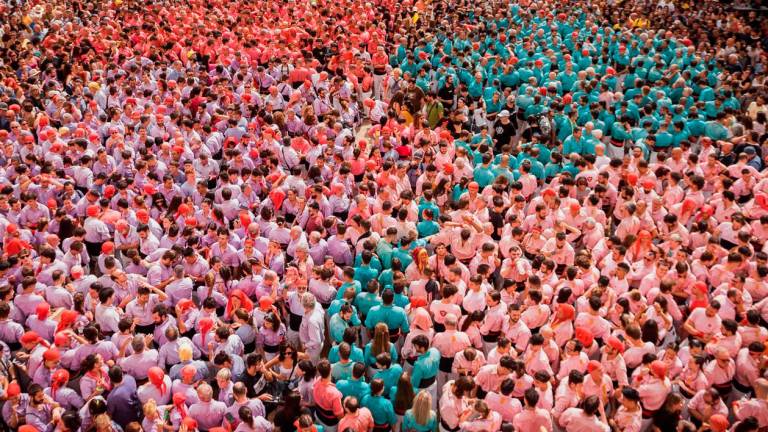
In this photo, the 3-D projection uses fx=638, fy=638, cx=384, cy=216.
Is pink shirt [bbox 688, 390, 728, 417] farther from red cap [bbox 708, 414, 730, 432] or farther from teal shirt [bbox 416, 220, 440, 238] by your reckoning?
teal shirt [bbox 416, 220, 440, 238]

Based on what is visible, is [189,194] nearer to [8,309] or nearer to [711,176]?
[8,309]

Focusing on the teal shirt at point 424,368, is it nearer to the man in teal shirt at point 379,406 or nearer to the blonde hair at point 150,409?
the man in teal shirt at point 379,406

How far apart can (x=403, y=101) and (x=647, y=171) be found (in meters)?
5.21

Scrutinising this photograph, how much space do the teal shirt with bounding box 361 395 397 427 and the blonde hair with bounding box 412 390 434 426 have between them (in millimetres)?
311

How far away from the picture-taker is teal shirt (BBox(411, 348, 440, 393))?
7039 mm

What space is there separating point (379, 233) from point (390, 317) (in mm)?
2252

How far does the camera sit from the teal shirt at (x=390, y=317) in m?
7.80

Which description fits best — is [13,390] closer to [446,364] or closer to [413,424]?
[413,424]

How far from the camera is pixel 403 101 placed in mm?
13703

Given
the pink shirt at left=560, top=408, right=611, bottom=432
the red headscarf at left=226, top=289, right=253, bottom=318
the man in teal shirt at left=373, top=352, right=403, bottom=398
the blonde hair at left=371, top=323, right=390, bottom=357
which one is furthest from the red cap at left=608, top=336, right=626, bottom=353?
the red headscarf at left=226, top=289, right=253, bottom=318

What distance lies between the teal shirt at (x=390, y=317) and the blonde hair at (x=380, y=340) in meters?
0.52

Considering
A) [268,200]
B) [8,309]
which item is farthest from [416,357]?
[8,309]

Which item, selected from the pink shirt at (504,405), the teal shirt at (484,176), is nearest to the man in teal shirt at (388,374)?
the pink shirt at (504,405)

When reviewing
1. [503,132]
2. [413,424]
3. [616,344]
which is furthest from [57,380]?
[503,132]
